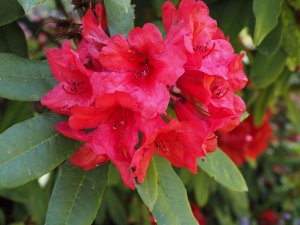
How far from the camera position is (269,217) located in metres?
3.21

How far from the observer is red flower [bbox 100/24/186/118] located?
0.95 m

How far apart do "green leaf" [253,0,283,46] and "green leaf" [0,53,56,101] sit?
47 cm

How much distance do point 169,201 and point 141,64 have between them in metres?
0.31

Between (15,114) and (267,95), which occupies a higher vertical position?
(15,114)

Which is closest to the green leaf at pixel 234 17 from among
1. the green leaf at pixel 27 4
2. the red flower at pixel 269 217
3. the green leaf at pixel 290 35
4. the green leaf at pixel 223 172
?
the green leaf at pixel 290 35

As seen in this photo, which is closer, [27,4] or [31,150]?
[27,4]

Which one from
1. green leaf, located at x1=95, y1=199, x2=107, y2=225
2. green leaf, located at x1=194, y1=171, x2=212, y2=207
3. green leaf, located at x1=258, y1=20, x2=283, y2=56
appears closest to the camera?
green leaf, located at x1=258, y1=20, x2=283, y2=56

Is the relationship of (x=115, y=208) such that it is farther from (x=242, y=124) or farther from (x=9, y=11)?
(x=9, y=11)

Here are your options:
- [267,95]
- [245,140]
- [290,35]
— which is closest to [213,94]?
[290,35]

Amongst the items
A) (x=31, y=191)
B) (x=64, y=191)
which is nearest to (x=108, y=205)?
(x=31, y=191)

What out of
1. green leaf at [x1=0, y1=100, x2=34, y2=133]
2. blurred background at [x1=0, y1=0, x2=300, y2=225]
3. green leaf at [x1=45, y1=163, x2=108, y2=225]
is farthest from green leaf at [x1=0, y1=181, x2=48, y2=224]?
green leaf at [x1=45, y1=163, x2=108, y2=225]

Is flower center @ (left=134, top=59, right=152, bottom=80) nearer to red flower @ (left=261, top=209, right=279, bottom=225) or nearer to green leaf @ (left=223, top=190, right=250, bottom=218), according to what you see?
green leaf @ (left=223, top=190, right=250, bottom=218)

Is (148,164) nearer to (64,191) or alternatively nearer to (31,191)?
(64,191)

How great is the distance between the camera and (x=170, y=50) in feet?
3.20
